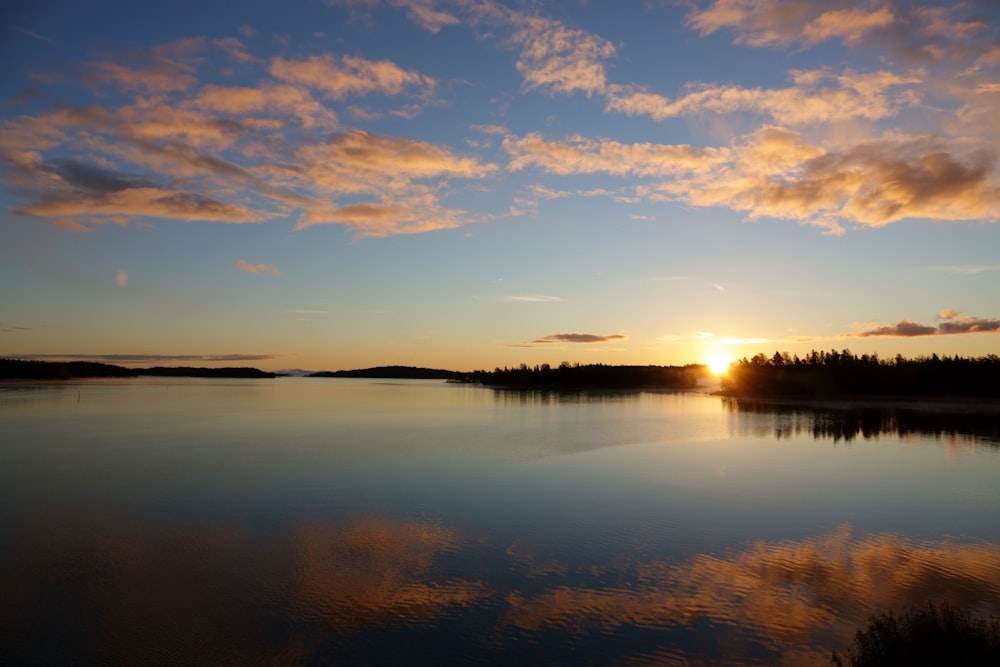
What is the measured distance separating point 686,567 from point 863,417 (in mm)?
68476

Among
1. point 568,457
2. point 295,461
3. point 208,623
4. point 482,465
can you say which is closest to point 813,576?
point 208,623

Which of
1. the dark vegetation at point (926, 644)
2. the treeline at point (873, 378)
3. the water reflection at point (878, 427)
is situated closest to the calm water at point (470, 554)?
the dark vegetation at point (926, 644)

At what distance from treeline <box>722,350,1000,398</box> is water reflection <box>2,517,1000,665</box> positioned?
10835 cm

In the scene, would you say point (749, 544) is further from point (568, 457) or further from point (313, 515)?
point (568, 457)

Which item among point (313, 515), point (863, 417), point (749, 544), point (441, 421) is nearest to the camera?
point (749, 544)

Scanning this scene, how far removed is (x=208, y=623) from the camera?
36.9ft

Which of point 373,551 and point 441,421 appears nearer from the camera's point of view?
point 373,551

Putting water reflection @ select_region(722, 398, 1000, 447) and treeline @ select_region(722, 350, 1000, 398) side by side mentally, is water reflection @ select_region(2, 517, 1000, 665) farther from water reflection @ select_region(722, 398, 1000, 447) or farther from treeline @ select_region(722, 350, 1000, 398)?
treeline @ select_region(722, 350, 1000, 398)

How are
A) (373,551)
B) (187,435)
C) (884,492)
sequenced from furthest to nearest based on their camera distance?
(187,435) → (884,492) → (373,551)

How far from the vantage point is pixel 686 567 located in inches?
586

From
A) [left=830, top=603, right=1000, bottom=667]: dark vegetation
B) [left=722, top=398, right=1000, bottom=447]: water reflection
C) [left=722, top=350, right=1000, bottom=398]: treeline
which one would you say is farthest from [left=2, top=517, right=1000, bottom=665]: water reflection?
[left=722, top=350, right=1000, bottom=398]: treeline

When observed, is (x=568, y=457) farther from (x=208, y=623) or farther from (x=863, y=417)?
(x=863, y=417)

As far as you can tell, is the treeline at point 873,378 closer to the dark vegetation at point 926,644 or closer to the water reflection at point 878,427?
the water reflection at point 878,427

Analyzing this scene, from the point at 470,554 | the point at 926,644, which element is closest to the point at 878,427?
the point at 470,554
